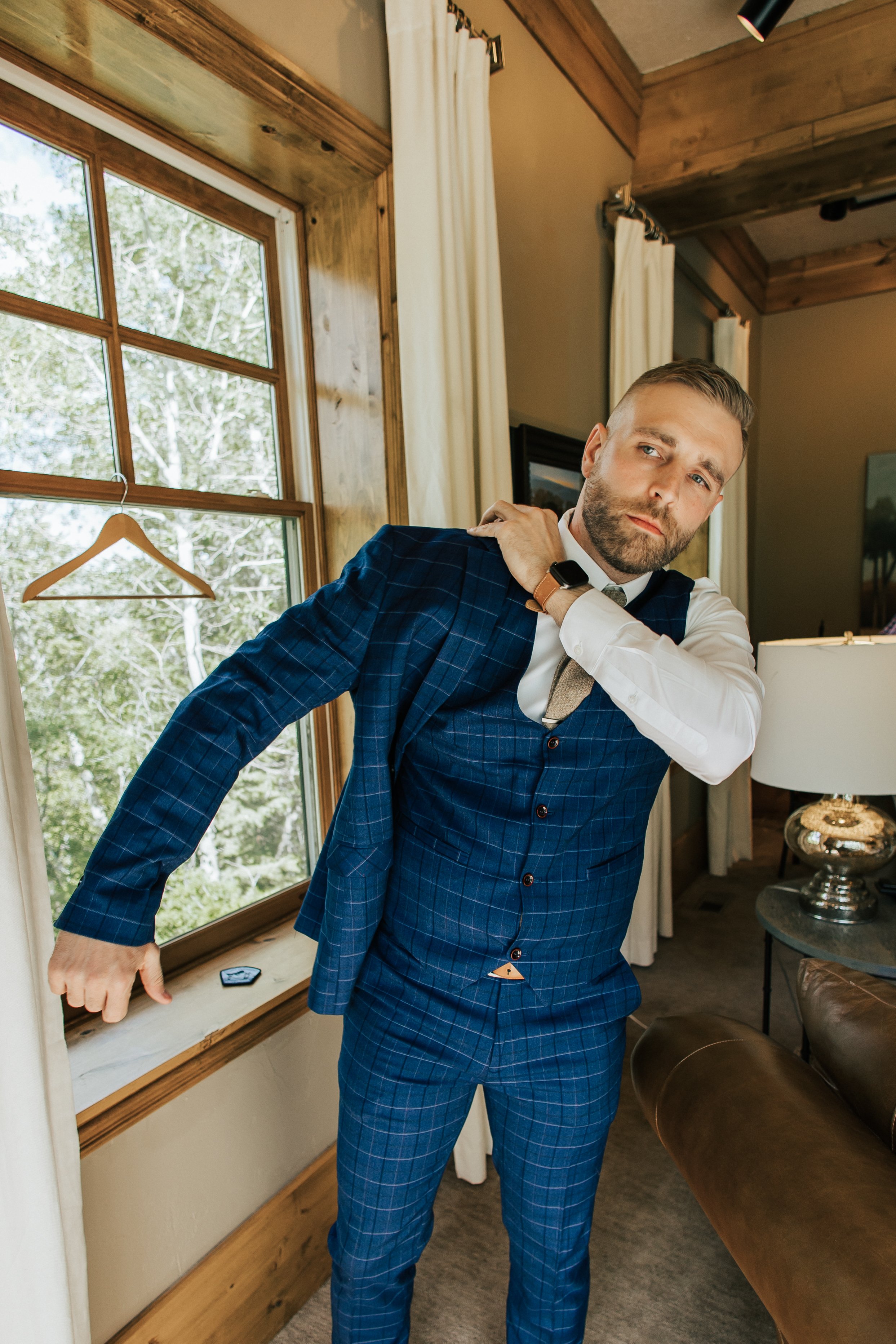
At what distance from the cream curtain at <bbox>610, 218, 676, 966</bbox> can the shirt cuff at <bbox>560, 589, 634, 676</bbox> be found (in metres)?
1.82

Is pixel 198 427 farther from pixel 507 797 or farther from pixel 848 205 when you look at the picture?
pixel 848 205

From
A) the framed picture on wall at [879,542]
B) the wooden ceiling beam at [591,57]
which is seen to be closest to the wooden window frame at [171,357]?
Answer: the wooden ceiling beam at [591,57]

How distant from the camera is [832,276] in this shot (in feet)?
15.7

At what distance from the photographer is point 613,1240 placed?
5.95 ft

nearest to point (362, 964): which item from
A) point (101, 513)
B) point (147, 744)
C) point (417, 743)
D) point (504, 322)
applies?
point (417, 743)

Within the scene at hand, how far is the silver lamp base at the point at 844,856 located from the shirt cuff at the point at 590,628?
137 centimetres

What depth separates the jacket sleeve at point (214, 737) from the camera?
3.08 feet

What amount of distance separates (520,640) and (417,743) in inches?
8.5

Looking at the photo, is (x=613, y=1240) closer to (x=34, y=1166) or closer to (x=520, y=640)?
(x=34, y=1166)

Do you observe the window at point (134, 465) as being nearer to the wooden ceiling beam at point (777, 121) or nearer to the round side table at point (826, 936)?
the round side table at point (826, 936)

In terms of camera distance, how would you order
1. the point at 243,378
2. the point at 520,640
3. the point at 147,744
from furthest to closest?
the point at 243,378 → the point at 147,744 → the point at 520,640

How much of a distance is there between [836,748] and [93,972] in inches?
68.7

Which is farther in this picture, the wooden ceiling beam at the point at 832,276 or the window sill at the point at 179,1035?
the wooden ceiling beam at the point at 832,276

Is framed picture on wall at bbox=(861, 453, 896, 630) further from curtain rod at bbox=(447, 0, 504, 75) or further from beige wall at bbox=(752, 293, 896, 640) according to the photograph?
curtain rod at bbox=(447, 0, 504, 75)
